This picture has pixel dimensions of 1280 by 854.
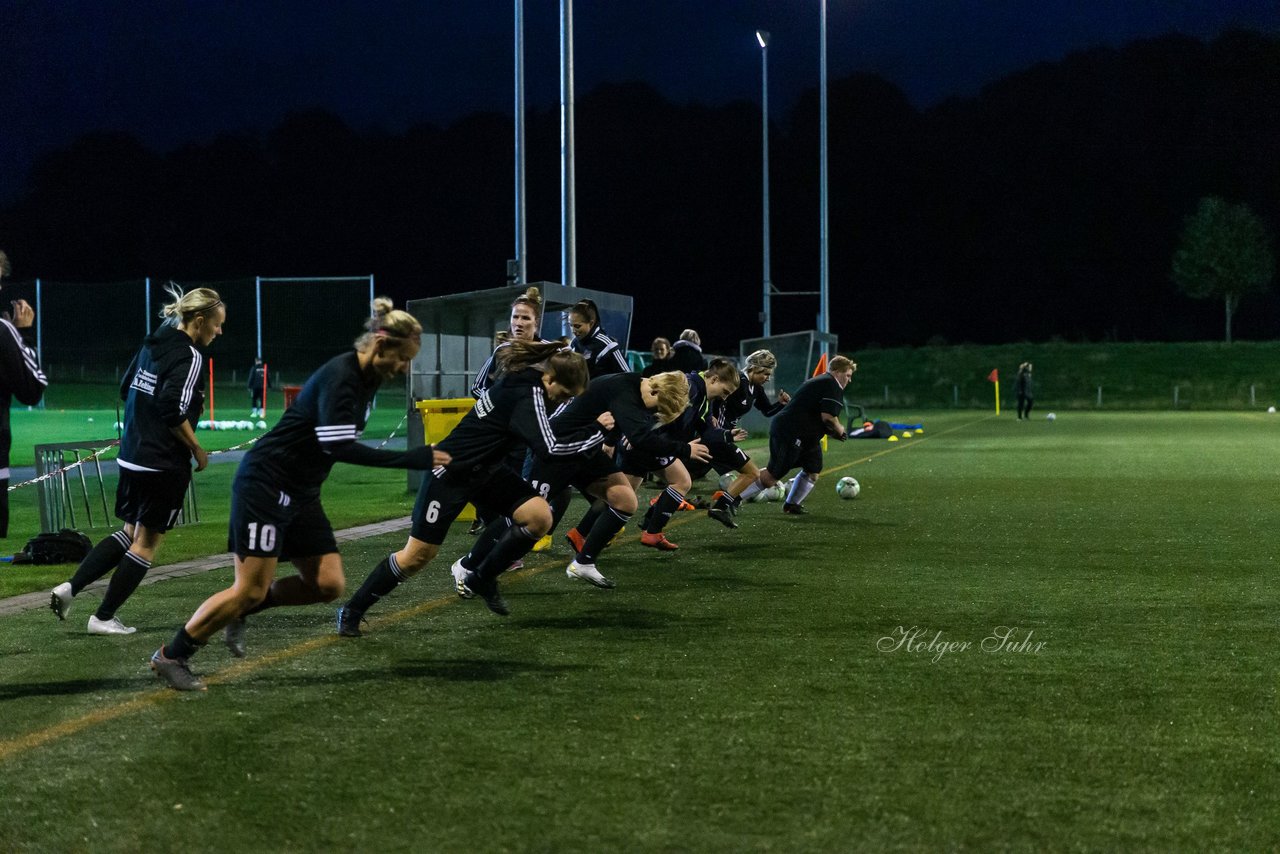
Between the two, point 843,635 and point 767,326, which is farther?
point 767,326

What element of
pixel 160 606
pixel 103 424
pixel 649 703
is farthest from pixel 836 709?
pixel 103 424

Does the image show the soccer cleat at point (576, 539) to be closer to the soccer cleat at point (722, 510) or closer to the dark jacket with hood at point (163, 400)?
the soccer cleat at point (722, 510)

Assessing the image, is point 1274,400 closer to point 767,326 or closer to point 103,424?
point 767,326

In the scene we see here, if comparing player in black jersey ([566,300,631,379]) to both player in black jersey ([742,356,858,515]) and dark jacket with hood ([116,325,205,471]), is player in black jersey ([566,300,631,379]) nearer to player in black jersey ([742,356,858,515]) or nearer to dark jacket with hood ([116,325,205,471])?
player in black jersey ([742,356,858,515])

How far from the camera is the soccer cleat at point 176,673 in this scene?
600 cm

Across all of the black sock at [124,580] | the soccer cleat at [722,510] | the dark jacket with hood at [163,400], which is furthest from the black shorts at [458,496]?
the soccer cleat at [722,510]

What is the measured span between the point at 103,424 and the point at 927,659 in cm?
3144

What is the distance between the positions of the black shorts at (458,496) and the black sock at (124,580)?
4.48 feet

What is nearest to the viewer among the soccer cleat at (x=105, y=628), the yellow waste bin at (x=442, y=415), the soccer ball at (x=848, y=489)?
the soccer cleat at (x=105, y=628)

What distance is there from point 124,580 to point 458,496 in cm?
171

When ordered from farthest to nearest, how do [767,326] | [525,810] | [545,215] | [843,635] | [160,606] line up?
[545,215] < [767,326] < [160,606] < [843,635] < [525,810]

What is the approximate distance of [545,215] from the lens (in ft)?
288

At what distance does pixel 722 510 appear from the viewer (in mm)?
12328

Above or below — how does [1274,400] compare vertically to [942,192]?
below
